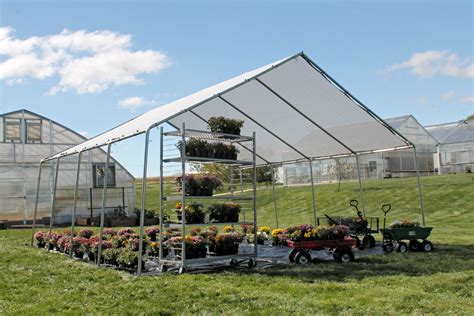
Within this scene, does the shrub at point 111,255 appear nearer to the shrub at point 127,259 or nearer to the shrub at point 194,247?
the shrub at point 127,259

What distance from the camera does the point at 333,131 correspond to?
12.3 meters

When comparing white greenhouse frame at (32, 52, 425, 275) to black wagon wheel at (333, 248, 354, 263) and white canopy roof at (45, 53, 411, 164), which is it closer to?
white canopy roof at (45, 53, 411, 164)

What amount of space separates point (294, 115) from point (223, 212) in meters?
3.39

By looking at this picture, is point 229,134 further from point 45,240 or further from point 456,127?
point 456,127

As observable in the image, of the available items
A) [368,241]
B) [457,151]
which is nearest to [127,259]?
[368,241]

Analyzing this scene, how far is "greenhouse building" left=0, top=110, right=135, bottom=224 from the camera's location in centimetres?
2333

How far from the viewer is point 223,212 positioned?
31.7ft

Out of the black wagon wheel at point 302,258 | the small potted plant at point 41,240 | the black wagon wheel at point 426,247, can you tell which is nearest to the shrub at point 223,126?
the black wagon wheel at point 302,258

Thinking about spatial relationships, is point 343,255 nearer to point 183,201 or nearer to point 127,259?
point 183,201

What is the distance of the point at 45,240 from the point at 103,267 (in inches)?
216

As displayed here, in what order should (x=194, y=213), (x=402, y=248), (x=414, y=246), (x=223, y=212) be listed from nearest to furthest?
(x=194, y=213), (x=223, y=212), (x=402, y=248), (x=414, y=246)

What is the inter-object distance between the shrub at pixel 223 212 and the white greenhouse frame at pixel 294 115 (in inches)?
71.5

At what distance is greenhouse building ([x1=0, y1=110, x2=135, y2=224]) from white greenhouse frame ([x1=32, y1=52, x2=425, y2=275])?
11.8 meters

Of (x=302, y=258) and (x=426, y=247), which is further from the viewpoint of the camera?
(x=426, y=247)
